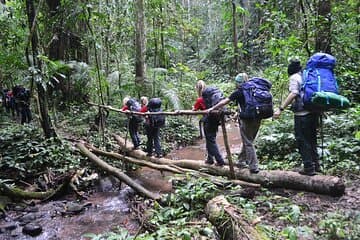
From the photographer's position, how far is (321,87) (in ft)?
18.4

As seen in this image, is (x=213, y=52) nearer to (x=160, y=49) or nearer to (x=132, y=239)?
(x=160, y=49)

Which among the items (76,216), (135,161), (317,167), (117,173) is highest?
(317,167)

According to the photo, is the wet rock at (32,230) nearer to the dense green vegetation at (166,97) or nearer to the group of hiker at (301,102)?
the dense green vegetation at (166,97)

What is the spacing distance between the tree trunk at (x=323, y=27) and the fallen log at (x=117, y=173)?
6142mm

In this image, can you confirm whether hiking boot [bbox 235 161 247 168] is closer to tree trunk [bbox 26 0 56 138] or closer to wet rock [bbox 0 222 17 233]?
wet rock [bbox 0 222 17 233]

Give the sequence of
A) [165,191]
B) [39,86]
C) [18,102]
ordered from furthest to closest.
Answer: [18,102] → [39,86] → [165,191]

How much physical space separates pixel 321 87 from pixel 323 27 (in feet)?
15.9

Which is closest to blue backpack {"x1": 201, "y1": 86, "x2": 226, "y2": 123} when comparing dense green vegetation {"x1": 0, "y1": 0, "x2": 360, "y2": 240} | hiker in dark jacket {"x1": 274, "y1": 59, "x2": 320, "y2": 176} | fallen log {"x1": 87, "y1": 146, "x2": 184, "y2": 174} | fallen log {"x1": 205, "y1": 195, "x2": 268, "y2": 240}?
fallen log {"x1": 87, "y1": 146, "x2": 184, "y2": 174}

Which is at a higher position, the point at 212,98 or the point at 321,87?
the point at 321,87

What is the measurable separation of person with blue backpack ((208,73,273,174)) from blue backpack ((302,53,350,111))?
2.24 feet

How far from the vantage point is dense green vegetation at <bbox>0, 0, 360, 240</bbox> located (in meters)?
5.16

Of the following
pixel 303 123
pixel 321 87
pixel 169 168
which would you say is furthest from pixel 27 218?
pixel 321 87

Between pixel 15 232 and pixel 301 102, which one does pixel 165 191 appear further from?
pixel 301 102

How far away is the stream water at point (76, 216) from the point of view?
668 cm
